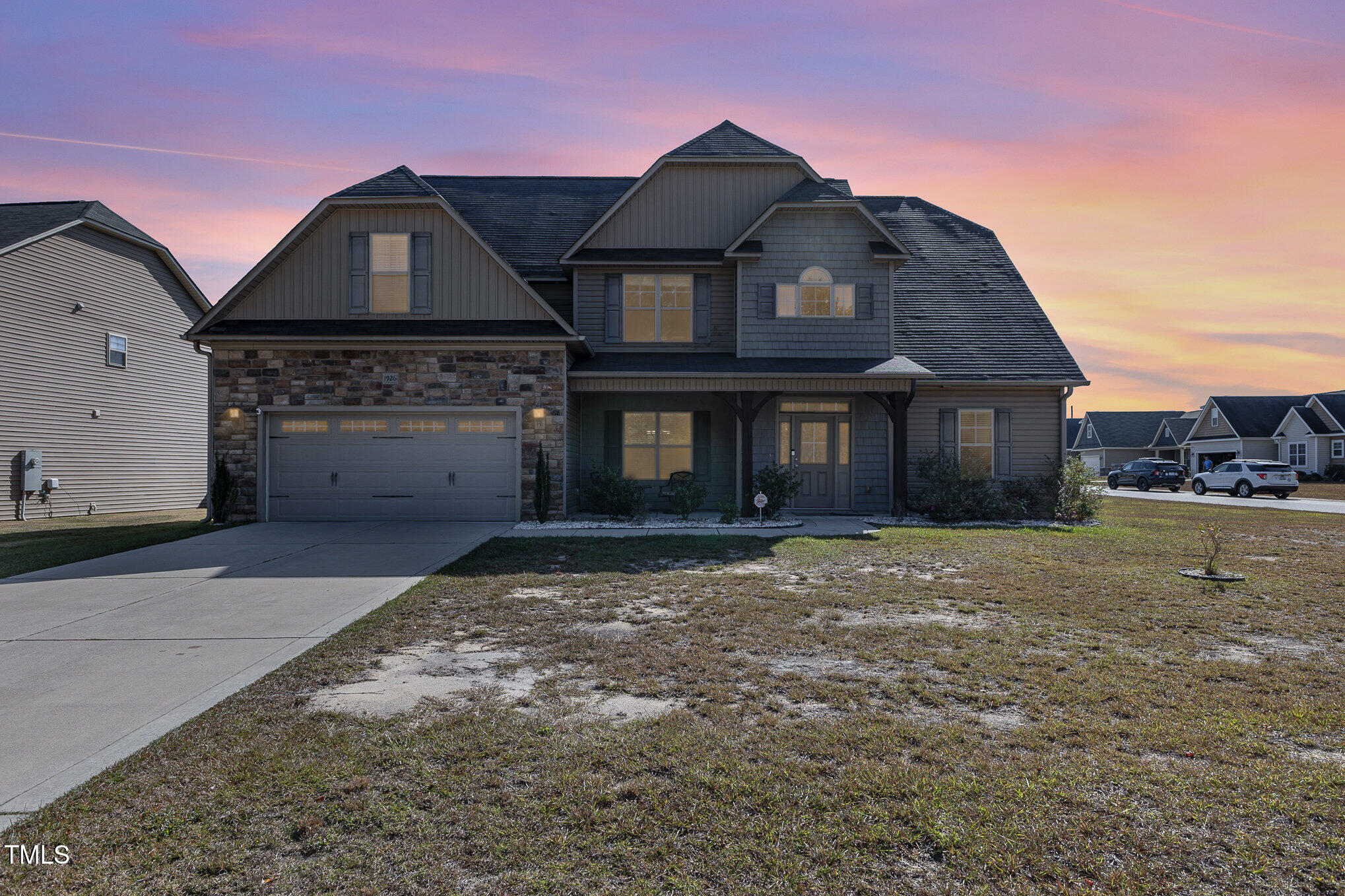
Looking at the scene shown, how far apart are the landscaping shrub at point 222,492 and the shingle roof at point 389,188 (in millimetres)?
6007

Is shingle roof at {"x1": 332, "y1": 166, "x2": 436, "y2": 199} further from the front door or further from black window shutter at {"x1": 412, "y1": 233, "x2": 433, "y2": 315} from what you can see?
the front door

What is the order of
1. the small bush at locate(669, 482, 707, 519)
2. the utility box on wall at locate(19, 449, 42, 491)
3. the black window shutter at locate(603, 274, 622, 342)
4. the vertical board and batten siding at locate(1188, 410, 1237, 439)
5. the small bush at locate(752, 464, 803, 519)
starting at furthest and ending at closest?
the vertical board and batten siding at locate(1188, 410, 1237, 439) < the utility box on wall at locate(19, 449, 42, 491) < the black window shutter at locate(603, 274, 622, 342) < the small bush at locate(669, 482, 707, 519) < the small bush at locate(752, 464, 803, 519)

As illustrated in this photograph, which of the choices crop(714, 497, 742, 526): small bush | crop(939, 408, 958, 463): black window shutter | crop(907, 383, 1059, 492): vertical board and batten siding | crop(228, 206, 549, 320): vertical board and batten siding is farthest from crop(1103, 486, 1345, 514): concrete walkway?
crop(228, 206, 549, 320): vertical board and batten siding

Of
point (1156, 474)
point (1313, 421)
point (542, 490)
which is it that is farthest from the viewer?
point (1313, 421)

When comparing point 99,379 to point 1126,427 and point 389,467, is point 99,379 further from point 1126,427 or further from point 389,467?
point 1126,427

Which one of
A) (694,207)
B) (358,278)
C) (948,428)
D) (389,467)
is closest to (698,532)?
(389,467)

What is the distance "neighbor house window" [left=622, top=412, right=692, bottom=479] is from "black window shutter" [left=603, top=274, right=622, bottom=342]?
6.25ft

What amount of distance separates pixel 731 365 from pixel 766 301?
184 centimetres

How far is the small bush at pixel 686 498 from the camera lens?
569 inches

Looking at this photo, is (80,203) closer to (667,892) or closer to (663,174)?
(663,174)

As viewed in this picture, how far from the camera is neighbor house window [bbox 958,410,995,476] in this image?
16.6 meters

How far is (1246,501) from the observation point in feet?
80.0

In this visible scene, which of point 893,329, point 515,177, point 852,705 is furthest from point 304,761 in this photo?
point 515,177

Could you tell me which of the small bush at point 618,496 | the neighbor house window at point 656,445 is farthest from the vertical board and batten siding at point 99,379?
the neighbor house window at point 656,445
